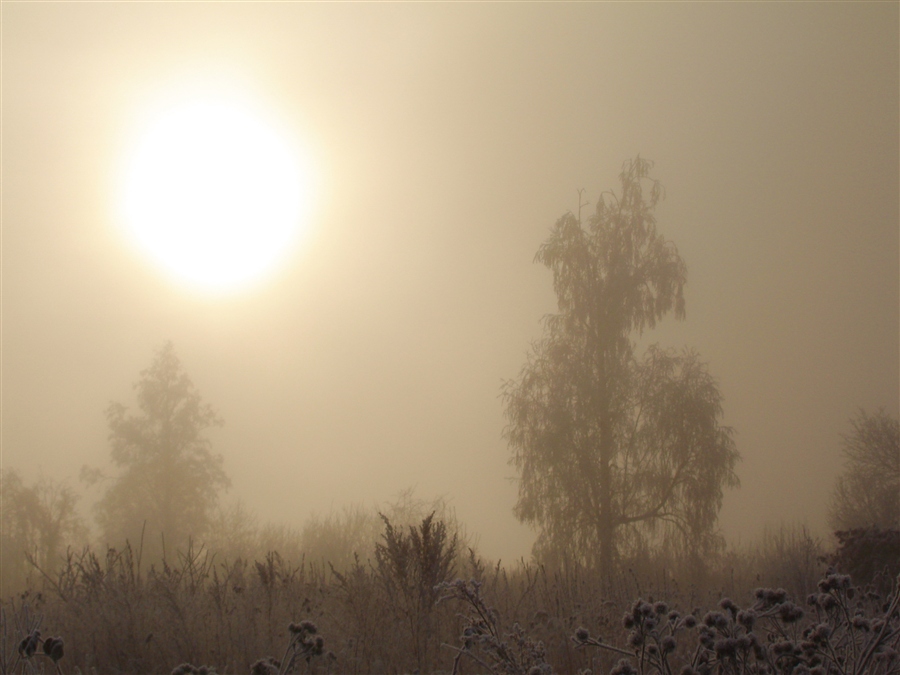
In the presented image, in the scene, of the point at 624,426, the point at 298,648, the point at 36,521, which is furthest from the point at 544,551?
the point at 36,521

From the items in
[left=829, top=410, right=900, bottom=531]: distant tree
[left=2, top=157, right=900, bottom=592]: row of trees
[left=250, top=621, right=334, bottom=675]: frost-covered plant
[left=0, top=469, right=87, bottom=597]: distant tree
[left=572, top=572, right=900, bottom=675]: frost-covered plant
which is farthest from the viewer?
[left=0, top=469, right=87, bottom=597]: distant tree

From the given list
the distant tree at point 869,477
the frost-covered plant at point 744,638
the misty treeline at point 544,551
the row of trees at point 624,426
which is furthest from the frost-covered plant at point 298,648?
the distant tree at point 869,477

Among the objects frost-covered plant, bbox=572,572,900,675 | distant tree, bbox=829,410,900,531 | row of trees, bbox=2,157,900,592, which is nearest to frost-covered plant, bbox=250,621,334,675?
frost-covered plant, bbox=572,572,900,675

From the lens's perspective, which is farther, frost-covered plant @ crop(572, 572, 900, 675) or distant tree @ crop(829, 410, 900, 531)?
distant tree @ crop(829, 410, 900, 531)

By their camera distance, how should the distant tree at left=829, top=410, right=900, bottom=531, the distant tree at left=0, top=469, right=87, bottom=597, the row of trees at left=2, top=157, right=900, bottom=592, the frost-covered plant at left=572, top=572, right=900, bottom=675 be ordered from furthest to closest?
the distant tree at left=0, top=469, right=87, bottom=597 → the distant tree at left=829, top=410, right=900, bottom=531 → the row of trees at left=2, top=157, right=900, bottom=592 → the frost-covered plant at left=572, top=572, right=900, bottom=675

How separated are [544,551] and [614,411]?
12.8ft

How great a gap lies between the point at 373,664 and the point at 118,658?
2.10 m

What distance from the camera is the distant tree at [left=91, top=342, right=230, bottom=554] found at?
80.1 feet

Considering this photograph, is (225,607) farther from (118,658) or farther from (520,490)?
(520,490)

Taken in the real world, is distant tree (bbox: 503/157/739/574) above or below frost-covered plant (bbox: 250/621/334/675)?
above

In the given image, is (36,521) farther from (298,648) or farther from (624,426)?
(298,648)

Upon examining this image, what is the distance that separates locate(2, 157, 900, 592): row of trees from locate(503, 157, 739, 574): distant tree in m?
0.03

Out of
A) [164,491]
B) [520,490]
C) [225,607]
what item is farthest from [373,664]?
[164,491]

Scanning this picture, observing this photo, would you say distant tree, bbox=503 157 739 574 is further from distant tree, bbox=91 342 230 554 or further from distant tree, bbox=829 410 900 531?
distant tree, bbox=91 342 230 554
